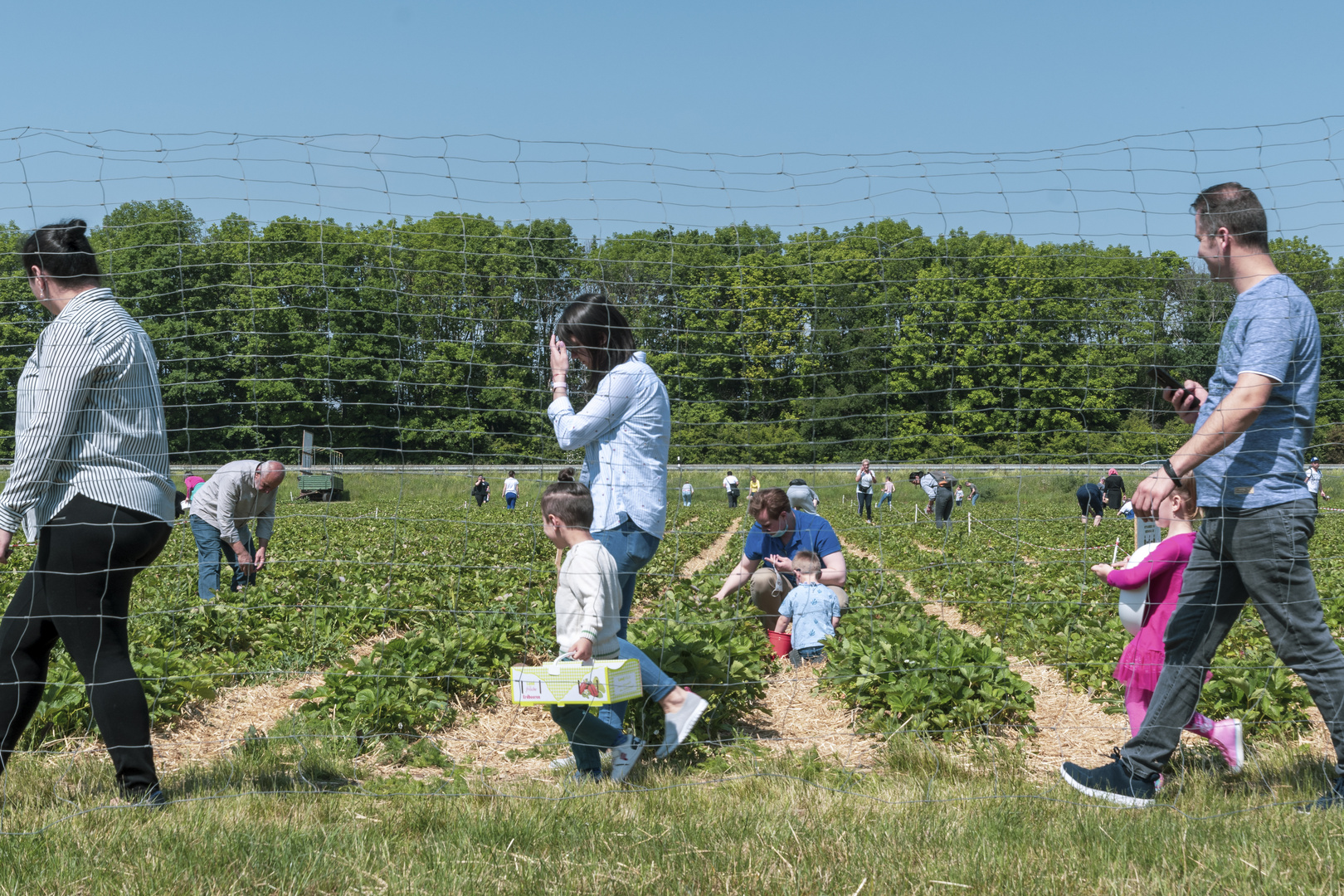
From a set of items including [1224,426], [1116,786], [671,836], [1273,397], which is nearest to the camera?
[671,836]

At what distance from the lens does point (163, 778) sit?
3.26 metres

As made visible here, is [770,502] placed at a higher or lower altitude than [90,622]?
lower

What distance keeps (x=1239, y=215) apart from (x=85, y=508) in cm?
367

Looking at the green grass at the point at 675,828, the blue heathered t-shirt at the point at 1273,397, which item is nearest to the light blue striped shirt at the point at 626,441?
the green grass at the point at 675,828

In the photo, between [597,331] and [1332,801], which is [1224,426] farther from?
[597,331]

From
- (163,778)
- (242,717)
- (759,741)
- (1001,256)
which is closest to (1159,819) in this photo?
→ (759,741)

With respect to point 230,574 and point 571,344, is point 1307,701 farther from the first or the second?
point 230,574

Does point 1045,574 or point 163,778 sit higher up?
point 163,778

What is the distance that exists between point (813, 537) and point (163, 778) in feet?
12.9

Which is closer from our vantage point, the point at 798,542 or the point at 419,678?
the point at 419,678

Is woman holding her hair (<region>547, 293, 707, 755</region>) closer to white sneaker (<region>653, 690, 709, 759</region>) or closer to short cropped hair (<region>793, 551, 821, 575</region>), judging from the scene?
white sneaker (<region>653, 690, 709, 759</region>)

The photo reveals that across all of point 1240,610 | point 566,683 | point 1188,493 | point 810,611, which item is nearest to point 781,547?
point 810,611

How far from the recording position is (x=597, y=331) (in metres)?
3.43

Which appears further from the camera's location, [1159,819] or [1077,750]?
[1077,750]
